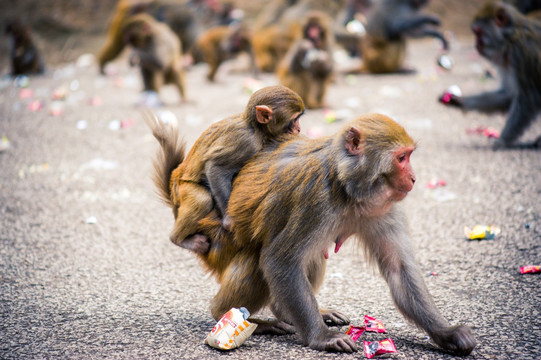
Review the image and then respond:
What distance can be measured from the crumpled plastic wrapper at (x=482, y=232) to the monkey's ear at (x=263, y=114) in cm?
194

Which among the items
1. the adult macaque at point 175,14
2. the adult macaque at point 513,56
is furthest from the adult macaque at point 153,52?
the adult macaque at point 513,56

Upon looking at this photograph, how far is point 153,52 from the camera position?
905 cm

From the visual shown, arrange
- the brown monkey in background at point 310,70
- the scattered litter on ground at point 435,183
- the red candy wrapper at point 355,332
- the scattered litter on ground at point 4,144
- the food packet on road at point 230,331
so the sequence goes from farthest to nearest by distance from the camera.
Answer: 1. the brown monkey in background at point 310,70
2. the scattered litter on ground at point 4,144
3. the scattered litter on ground at point 435,183
4. the red candy wrapper at point 355,332
5. the food packet on road at point 230,331

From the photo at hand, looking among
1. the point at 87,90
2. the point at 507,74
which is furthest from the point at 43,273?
Answer: the point at 87,90

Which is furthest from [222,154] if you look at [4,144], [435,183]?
[4,144]

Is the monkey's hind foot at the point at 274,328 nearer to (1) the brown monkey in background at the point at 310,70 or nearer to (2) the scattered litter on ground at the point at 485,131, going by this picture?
(2) the scattered litter on ground at the point at 485,131

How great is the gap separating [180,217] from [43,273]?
4.22 ft

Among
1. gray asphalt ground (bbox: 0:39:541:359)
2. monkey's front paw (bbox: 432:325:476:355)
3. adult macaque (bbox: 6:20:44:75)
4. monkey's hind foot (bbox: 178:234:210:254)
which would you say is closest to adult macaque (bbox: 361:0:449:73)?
gray asphalt ground (bbox: 0:39:541:359)

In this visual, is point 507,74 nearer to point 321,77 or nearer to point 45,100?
point 321,77

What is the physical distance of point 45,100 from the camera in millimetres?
10062

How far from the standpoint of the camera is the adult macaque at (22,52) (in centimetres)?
1280

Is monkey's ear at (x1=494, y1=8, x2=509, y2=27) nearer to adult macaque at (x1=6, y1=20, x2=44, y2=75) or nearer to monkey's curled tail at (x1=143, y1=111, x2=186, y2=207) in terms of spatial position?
monkey's curled tail at (x1=143, y1=111, x2=186, y2=207)

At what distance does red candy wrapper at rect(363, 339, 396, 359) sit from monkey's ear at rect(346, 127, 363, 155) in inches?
34.2

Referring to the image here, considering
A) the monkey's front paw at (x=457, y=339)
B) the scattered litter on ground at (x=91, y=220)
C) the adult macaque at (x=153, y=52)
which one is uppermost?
the monkey's front paw at (x=457, y=339)
